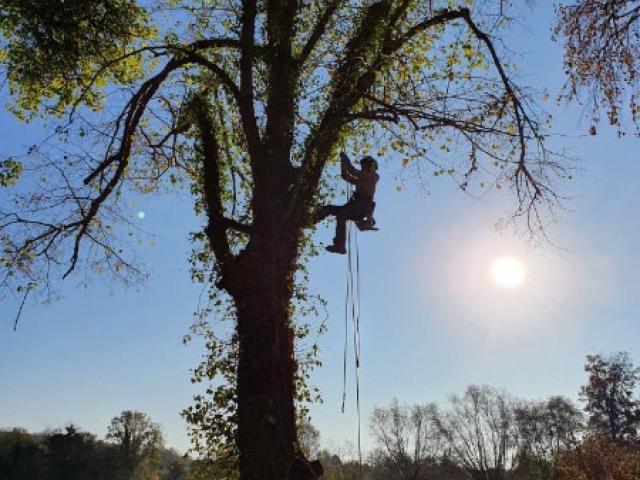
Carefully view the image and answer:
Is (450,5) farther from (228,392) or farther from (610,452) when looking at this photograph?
(610,452)

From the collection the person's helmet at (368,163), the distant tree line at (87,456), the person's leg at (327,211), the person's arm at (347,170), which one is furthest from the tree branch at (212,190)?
the distant tree line at (87,456)

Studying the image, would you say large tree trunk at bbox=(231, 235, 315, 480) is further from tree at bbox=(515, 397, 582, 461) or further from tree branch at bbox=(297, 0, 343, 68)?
tree at bbox=(515, 397, 582, 461)

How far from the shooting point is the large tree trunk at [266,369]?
542cm

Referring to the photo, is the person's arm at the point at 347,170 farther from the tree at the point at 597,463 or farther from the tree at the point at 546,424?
the tree at the point at 546,424

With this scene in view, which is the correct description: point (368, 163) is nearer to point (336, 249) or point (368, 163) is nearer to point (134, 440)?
point (336, 249)

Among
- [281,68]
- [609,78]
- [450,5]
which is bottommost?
[609,78]

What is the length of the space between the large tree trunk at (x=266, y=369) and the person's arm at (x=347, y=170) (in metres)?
2.47

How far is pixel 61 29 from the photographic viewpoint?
8.13 metres

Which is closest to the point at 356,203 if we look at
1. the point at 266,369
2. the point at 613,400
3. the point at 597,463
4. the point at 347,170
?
the point at 347,170

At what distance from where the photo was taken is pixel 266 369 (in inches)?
228

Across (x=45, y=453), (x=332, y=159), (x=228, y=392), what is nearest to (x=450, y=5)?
(x=332, y=159)

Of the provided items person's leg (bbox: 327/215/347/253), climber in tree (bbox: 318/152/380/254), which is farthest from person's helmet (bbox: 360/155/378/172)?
person's leg (bbox: 327/215/347/253)

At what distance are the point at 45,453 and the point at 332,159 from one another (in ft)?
198

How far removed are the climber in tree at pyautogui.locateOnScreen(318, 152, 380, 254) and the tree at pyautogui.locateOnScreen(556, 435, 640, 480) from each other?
20967 mm
